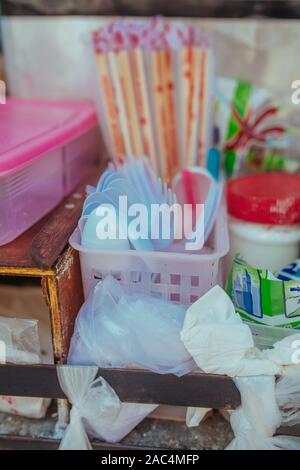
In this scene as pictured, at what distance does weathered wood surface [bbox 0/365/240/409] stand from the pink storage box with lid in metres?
0.23

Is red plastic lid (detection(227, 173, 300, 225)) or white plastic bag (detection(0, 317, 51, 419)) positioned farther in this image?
red plastic lid (detection(227, 173, 300, 225))

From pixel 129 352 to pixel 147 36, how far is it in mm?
706

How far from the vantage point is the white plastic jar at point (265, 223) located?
0.92 metres

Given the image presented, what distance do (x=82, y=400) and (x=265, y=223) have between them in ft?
1.58

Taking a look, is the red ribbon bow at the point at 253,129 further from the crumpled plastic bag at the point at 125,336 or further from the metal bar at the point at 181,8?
the crumpled plastic bag at the point at 125,336

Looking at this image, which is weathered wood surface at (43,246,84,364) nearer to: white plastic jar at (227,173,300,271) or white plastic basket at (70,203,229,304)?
white plastic basket at (70,203,229,304)

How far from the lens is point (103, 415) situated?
76 cm

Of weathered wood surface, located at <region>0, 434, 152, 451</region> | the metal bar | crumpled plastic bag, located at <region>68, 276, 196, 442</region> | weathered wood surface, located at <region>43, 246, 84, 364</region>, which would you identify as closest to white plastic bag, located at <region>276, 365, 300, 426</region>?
crumpled plastic bag, located at <region>68, 276, 196, 442</region>

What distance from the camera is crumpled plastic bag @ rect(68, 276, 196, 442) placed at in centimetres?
75

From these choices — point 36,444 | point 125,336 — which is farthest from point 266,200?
point 36,444

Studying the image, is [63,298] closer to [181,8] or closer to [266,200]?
[266,200]
